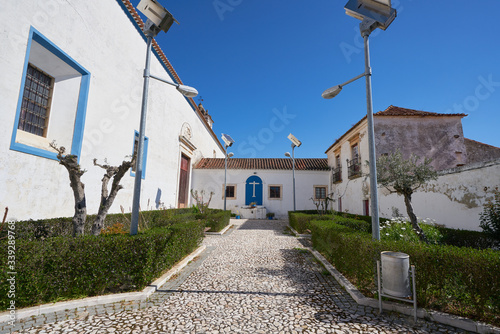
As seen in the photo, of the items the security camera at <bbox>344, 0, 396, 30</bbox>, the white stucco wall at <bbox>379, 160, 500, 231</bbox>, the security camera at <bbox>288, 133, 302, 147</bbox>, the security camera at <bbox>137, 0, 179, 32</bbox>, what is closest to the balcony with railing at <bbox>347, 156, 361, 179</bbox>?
the security camera at <bbox>288, 133, 302, 147</bbox>

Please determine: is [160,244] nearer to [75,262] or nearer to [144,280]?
[144,280]

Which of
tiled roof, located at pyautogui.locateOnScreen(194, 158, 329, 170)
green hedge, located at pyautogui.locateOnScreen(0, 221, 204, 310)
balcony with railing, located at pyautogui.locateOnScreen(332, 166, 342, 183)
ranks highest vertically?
tiled roof, located at pyautogui.locateOnScreen(194, 158, 329, 170)

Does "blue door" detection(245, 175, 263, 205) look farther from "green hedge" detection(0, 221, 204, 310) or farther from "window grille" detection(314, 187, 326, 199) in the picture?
"green hedge" detection(0, 221, 204, 310)

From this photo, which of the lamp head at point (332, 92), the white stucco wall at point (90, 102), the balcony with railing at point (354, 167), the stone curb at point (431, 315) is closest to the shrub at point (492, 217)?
the stone curb at point (431, 315)

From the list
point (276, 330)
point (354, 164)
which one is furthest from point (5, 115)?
point (354, 164)

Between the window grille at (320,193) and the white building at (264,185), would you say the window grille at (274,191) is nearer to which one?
the white building at (264,185)

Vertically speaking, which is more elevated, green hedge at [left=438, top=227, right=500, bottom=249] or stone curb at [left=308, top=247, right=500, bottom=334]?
green hedge at [left=438, top=227, right=500, bottom=249]

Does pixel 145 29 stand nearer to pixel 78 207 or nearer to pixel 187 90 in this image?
pixel 187 90

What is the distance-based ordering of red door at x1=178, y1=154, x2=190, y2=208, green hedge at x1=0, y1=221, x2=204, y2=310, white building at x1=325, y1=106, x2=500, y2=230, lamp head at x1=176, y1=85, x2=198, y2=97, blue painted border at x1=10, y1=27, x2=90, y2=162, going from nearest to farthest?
green hedge at x1=0, y1=221, x2=204, y2=310, lamp head at x1=176, y1=85, x2=198, y2=97, blue painted border at x1=10, y1=27, x2=90, y2=162, white building at x1=325, y1=106, x2=500, y2=230, red door at x1=178, y1=154, x2=190, y2=208

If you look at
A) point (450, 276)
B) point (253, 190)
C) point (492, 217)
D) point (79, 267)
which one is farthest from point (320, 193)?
point (79, 267)

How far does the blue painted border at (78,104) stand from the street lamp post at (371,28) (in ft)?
23.0

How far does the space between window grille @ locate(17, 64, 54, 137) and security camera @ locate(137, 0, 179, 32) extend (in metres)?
3.99

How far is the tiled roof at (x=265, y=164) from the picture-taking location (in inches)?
768

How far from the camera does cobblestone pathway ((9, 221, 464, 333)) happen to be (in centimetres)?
263
